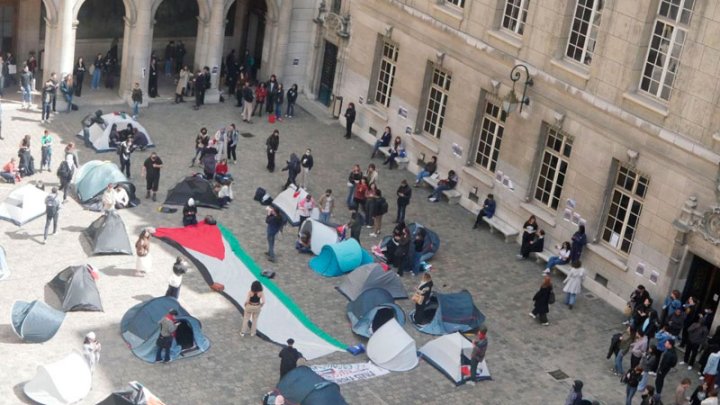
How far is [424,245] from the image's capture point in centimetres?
4241

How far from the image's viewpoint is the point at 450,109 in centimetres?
4806

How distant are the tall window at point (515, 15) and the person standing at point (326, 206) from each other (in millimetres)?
9454

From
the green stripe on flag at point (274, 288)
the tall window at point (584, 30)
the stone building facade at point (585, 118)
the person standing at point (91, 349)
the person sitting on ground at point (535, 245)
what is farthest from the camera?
the person sitting on ground at point (535, 245)

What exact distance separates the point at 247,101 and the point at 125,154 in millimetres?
9415

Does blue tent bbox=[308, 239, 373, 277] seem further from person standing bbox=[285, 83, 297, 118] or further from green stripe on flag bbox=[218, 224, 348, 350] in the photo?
person standing bbox=[285, 83, 297, 118]

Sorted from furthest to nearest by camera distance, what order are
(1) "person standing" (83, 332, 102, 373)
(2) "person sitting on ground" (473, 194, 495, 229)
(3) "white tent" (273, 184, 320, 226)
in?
(2) "person sitting on ground" (473, 194, 495, 229) → (3) "white tent" (273, 184, 320, 226) → (1) "person standing" (83, 332, 102, 373)

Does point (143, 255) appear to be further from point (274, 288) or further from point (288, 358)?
point (288, 358)

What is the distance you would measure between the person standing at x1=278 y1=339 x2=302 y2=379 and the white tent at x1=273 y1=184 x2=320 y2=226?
1083 cm

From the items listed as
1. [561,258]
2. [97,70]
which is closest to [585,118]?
[561,258]

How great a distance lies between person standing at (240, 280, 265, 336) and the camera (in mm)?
35594

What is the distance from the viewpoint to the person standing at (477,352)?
3494 centimetres

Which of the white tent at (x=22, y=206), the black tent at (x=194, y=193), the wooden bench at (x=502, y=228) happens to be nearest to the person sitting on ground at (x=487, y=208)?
the wooden bench at (x=502, y=228)

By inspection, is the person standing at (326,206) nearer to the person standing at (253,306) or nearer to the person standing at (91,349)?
the person standing at (253,306)

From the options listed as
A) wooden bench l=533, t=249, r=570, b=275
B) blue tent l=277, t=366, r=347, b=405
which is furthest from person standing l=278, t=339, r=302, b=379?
wooden bench l=533, t=249, r=570, b=275
